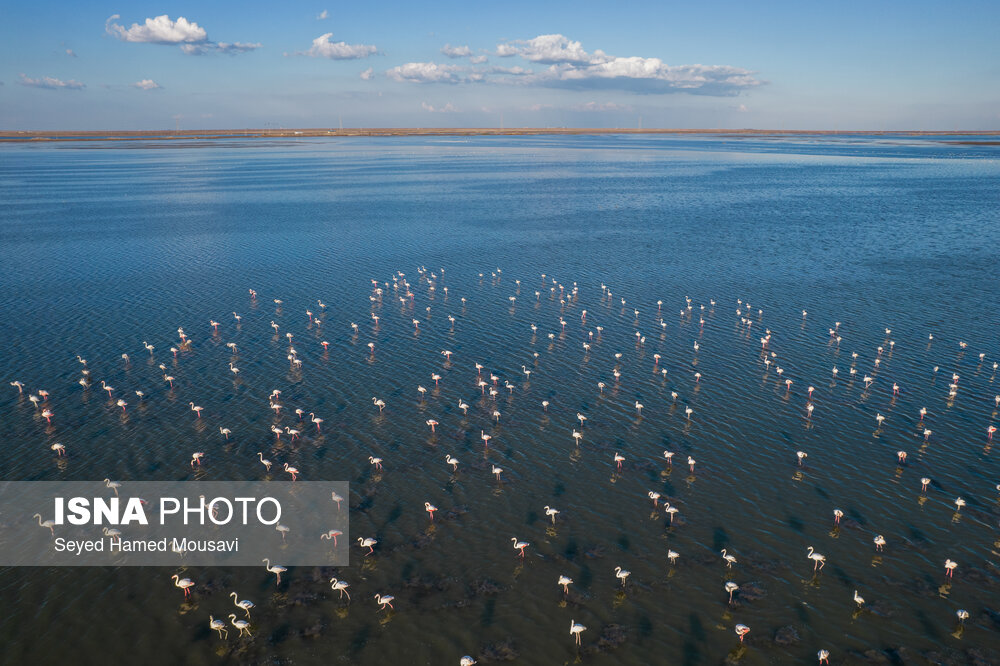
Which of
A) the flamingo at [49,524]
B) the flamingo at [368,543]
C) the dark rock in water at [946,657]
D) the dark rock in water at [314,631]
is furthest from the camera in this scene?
the flamingo at [49,524]

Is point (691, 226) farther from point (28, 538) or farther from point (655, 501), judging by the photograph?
point (28, 538)

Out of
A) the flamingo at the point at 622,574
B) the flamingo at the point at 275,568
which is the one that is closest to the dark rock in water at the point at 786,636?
the flamingo at the point at 622,574

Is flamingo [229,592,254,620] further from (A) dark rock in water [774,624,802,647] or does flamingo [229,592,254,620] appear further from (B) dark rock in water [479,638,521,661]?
(A) dark rock in water [774,624,802,647]

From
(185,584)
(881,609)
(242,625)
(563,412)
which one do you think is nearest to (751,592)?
(881,609)

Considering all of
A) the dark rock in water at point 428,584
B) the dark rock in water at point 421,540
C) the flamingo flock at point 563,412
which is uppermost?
the flamingo flock at point 563,412

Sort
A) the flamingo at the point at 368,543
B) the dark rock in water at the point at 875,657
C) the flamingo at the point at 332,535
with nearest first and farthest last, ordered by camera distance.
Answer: the dark rock in water at the point at 875,657
the flamingo at the point at 368,543
the flamingo at the point at 332,535

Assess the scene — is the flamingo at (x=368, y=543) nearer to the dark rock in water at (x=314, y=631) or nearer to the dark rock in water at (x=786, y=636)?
the dark rock in water at (x=314, y=631)

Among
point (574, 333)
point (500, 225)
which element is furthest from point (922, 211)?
point (574, 333)
